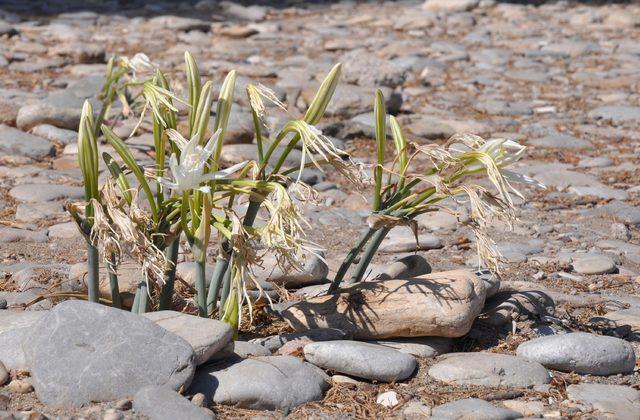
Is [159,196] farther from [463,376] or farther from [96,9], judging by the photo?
[96,9]

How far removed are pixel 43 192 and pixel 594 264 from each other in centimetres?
313

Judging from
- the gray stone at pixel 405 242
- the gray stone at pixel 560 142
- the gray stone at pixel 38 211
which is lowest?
the gray stone at pixel 405 242

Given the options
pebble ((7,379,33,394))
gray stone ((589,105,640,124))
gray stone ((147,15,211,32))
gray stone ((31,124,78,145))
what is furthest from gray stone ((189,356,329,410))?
gray stone ((147,15,211,32))

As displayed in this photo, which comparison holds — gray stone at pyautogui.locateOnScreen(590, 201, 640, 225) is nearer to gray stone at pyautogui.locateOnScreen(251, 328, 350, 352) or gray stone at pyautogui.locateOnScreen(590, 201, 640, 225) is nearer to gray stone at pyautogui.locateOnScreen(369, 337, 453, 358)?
gray stone at pyautogui.locateOnScreen(369, 337, 453, 358)

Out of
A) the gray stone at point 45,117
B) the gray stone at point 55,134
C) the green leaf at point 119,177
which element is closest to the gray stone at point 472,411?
the green leaf at point 119,177

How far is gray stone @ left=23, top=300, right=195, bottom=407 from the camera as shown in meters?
2.95

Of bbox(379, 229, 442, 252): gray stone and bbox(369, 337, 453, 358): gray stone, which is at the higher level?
bbox(369, 337, 453, 358): gray stone

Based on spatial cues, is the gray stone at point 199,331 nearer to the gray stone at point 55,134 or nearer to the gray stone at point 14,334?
the gray stone at point 14,334

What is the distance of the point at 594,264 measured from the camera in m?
4.87

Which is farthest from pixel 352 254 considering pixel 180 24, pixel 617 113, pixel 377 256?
pixel 180 24

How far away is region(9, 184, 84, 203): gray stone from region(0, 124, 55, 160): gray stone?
724mm

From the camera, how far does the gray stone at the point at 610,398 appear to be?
3.21 m

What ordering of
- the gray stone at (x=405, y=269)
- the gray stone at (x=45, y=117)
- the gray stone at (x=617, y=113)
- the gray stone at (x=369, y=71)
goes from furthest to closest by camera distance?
the gray stone at (x=369, y=71) < the gray stone at (x=617, y=113) < the gray stone at (x=45, y=117) < the gray stone at (x=405, y=269)

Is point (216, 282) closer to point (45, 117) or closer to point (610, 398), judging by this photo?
point (610, 398)
